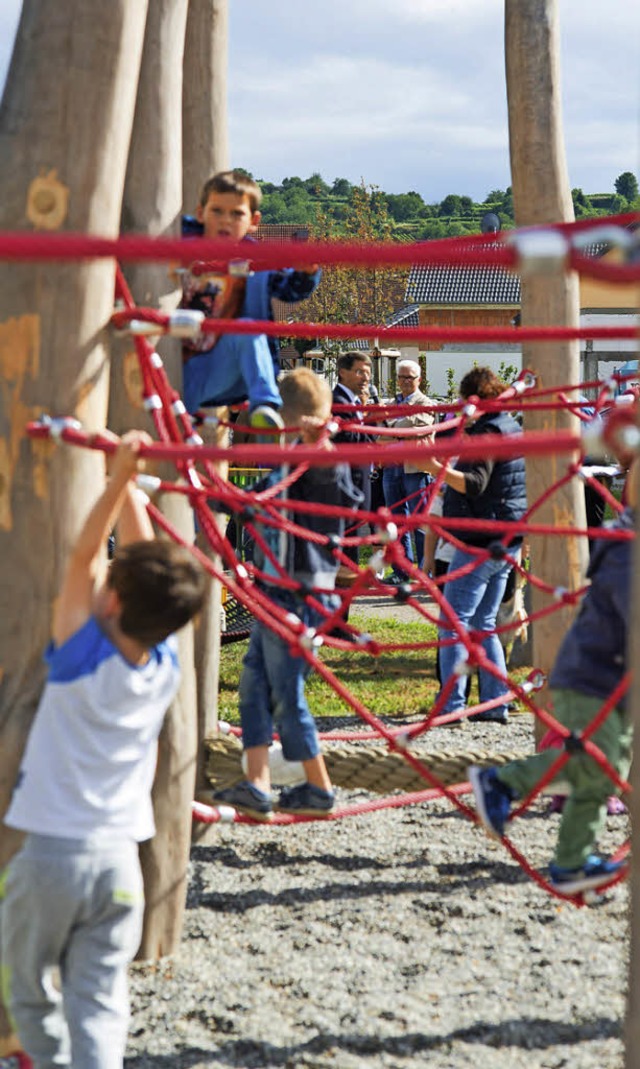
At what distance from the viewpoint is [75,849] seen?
2.49 m

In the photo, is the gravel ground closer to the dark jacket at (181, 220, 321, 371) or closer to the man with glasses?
the dark jacket at (181, 220, 321, 371)

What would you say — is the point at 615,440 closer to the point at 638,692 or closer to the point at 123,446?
the point at 638,692

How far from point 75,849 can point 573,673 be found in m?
1.40

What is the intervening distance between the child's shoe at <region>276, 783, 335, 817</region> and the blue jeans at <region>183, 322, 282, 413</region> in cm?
109

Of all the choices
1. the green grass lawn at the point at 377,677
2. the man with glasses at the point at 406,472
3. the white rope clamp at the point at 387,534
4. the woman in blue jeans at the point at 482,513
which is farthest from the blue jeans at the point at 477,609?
the white rope clamp at the point at 387,534

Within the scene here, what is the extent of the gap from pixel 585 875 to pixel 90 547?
4.97 ft

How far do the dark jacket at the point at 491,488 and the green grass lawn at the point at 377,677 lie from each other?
1.16 m

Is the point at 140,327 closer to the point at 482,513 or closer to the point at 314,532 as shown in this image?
the point at 314,532

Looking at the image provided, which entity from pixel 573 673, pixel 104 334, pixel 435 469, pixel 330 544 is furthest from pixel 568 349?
pixel 104 334

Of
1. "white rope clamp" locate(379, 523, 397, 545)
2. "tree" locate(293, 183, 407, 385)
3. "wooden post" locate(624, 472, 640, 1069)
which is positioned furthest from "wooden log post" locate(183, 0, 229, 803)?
"tree" locate(293, 183, 407, 385)

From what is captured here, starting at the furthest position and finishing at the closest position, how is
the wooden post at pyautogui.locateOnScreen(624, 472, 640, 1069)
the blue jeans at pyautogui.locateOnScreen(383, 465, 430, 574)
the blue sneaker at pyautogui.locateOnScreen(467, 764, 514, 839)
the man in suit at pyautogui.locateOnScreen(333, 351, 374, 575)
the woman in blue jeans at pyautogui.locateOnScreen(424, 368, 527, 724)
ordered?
the blue jeans at pyautogui.locateOnScreen(383, 465, 430, 574) < the man in suit at pyautogui.locateOnScreen(333, 351, 374, 575) < the woman in blue jeans at pyautogui.locateOnScreen(424, 368, 527, 724) < the blue sneaker at pyautogui.locateOnScreen(467, 764, 514, 839) < the wooden post at pyautogui.locateOnScreen(624, 472, 640, 1069)

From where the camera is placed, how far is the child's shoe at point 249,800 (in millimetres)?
4070

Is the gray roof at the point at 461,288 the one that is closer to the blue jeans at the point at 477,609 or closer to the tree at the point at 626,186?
the blue jeans at the point at 477,609

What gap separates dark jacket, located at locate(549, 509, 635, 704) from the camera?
130 inches
